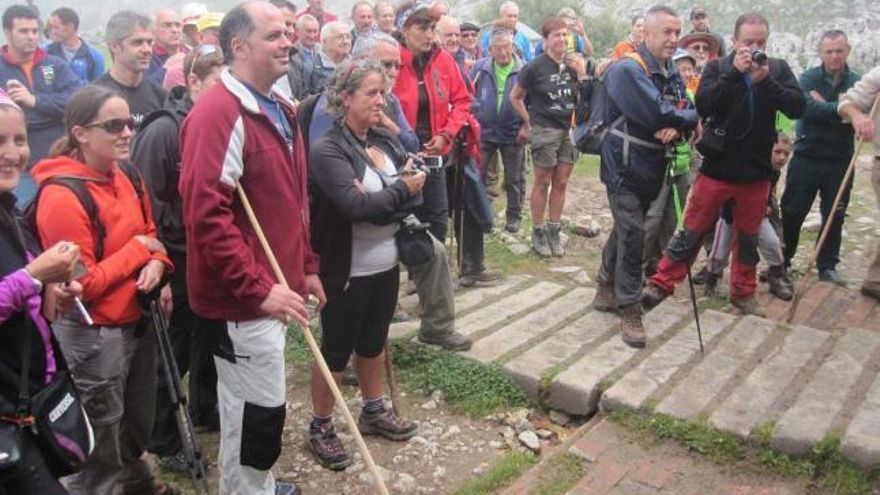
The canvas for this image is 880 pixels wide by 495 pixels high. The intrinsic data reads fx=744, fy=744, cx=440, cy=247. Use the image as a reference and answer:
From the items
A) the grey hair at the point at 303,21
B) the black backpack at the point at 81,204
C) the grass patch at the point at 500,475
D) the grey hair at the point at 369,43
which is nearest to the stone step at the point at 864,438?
the grass patch at the point at 500,475

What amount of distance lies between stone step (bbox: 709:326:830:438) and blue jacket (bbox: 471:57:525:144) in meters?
3.85

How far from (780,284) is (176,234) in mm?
5165

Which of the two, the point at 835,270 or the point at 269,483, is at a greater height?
the point at 269,483

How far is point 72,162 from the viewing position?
10.1 ft

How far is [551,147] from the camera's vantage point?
25.5 feet

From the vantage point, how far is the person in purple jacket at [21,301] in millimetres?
2301

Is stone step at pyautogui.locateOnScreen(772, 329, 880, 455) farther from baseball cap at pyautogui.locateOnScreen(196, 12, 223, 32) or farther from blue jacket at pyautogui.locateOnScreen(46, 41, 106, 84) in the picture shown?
blue jacket at pyautogui.locateOnScreen(46, 41, 106, 84)

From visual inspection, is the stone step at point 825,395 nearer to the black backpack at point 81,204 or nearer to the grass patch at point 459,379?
the grass patch at point 459,379

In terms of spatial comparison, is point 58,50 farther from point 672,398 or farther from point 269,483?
point 672,398

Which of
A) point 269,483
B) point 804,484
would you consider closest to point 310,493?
point 269,483

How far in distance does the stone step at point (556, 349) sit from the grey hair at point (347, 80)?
209 centimetres

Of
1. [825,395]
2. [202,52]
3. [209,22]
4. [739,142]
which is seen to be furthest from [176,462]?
[739,142]

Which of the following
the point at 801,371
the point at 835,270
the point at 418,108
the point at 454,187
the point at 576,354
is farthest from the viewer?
the point at 835,270

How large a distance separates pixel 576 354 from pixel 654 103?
69.9 inches
